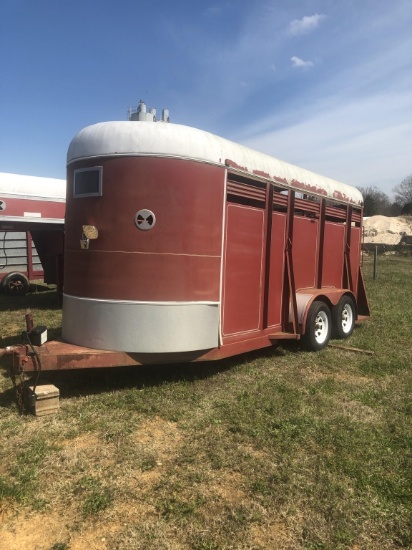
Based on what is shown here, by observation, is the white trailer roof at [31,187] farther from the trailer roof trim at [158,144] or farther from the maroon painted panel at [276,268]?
the maroon painted panel at [276,268]

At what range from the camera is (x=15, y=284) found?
13344 mm

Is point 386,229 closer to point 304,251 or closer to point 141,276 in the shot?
point 304,251

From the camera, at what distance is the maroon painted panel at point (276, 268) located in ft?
21.8

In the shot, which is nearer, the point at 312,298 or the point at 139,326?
the point at 139,326

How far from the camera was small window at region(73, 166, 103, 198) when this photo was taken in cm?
525

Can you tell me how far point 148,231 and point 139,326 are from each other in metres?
1.14

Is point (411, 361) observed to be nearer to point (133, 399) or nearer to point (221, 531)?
point (133, 399)

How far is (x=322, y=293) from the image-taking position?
7.60 meters

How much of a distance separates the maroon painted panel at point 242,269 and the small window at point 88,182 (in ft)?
5.44

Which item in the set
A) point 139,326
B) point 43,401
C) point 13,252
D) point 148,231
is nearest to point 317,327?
point 139,326

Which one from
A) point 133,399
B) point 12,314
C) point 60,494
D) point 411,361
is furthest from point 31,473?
point 12,314

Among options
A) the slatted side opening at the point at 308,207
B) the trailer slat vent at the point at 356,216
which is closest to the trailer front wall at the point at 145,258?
the slatted side opening at the point at 308,207

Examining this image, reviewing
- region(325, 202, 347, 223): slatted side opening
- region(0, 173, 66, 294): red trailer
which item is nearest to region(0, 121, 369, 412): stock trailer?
region(325, 202, 347, 223): slatted side opening

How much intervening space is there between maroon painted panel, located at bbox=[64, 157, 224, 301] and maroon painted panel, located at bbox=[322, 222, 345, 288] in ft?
12.1
